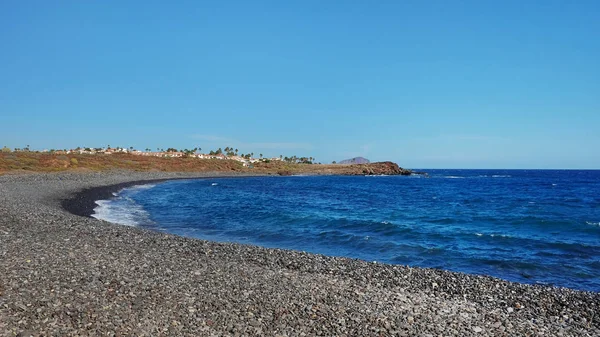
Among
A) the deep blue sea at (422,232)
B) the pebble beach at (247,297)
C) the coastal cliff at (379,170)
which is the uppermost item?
the coastal cliff at (379,170)

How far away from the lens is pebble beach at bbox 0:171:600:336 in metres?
9.16

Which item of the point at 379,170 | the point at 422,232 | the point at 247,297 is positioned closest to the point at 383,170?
the point at 379,170

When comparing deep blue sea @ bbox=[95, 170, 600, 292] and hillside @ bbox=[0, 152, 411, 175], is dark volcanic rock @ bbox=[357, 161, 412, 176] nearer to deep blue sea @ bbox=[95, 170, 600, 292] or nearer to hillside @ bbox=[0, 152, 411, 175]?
hillside @ bbox=[0, 152, 411, 175]

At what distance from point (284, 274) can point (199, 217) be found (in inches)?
871

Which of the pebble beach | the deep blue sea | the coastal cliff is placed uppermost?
the coastal cliff

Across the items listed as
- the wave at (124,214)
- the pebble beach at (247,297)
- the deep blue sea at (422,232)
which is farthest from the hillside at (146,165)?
the pebble beach at (247,297)

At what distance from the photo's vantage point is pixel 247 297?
36.6ft

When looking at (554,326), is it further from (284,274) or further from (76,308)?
(76,308)

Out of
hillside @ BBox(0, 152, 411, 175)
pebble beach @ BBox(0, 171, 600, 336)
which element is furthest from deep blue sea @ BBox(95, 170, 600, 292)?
hillside @ BBox(0, 152, 411, 175)

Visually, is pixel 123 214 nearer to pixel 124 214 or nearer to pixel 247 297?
pixel 124 214

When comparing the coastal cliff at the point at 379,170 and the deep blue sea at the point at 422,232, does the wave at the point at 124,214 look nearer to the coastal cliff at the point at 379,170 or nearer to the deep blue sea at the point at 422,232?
the deep blue sea at the point at 422,232

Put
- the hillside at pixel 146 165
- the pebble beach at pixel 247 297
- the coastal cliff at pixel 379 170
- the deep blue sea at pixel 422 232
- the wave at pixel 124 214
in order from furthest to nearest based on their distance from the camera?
the coastal cliff at pixel 379 170, the hillside at pixel 146 165, the wave at pixel 124 214, the deep blue sea at pixel 422 232, the pebble beach at pixel 247 297

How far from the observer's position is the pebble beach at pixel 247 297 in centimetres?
916

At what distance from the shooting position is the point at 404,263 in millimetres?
19109
